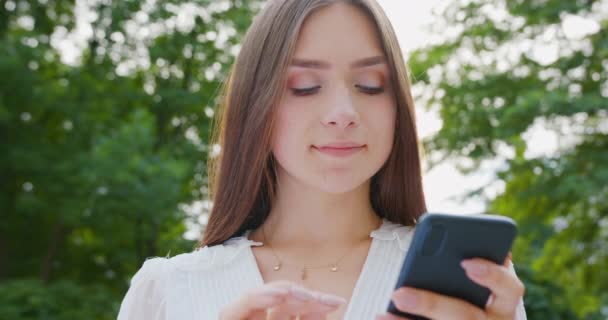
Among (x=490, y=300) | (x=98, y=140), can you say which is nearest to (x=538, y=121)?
(x=98, y=140)

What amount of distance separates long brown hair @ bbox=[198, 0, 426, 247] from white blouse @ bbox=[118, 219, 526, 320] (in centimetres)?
7

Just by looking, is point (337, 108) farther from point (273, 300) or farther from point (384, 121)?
point (273, 300)

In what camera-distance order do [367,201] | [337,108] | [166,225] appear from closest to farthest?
[337,108], [367,201], [166,225]

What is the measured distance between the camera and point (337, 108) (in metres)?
1.77

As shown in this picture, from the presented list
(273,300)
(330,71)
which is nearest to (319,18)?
(330,71)

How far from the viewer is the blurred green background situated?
9.27 metres

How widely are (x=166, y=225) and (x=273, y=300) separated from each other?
10613 mm

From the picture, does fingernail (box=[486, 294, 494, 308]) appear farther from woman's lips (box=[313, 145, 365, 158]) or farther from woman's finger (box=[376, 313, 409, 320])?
woman's lips (box=[313, 145, 365, 158])

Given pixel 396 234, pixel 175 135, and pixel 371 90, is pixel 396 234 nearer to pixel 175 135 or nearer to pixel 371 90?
pixel 371 90

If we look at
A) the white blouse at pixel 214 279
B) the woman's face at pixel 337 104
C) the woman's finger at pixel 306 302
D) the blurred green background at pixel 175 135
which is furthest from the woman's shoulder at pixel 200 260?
the blurred green background at pixel 175 135

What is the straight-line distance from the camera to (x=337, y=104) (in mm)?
1781

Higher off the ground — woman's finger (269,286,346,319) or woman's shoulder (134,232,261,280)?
woman's finger (269,286,346,319)

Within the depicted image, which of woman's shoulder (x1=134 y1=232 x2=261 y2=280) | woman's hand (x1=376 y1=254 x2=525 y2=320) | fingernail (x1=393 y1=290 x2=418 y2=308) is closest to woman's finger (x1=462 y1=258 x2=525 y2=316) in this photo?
woman's hand (x1=376 y1=254 x2=525 y2=320)

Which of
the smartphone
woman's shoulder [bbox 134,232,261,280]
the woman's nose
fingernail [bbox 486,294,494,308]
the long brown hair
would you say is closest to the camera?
the smartphone
